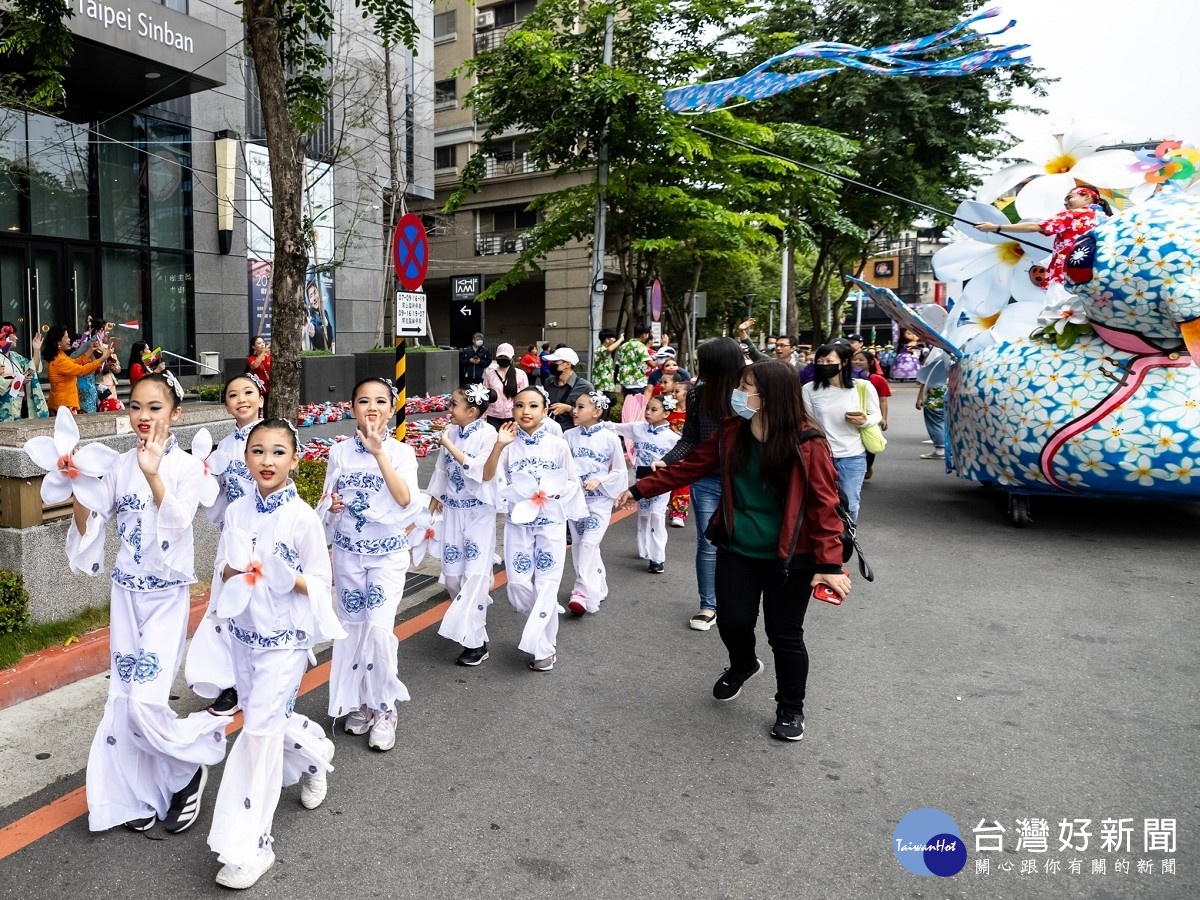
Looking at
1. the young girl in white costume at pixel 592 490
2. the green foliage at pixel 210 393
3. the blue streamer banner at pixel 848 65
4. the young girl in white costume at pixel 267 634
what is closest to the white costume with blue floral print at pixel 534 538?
the young girl in white costume at pixel 592 490

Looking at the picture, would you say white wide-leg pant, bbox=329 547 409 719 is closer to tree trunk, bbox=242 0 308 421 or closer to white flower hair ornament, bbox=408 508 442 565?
white flower hair ornament, bbox=408 508 442 565

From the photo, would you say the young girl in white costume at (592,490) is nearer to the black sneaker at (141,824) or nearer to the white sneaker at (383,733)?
the white sneaker at (383,733)

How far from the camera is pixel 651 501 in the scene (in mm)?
7098

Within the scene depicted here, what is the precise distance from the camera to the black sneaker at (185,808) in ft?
10.8

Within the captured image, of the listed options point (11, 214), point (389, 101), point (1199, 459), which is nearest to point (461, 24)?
point (389, 101)

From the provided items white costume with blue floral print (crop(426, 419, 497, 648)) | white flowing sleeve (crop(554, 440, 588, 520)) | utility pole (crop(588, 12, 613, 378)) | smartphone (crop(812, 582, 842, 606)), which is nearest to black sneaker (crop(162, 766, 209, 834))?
white costume with blue floral print (crop(426, 419, 497, 648))

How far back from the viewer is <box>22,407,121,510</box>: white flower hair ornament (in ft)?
11.0

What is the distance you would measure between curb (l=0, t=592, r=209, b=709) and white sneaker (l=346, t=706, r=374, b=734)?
89 centimetres

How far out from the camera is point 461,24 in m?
33.2

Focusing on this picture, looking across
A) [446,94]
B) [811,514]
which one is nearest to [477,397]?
[811,514]

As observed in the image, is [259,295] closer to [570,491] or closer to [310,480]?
[310,480]

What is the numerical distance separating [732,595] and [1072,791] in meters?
1.51

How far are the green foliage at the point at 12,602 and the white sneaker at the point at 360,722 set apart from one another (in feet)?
5.99

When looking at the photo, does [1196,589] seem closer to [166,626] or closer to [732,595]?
[732,595]
